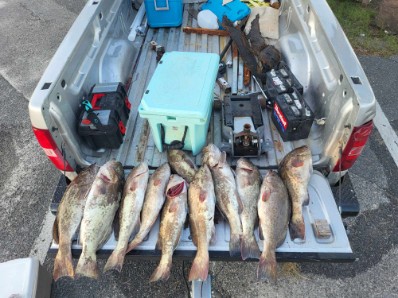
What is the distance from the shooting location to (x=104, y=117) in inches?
113

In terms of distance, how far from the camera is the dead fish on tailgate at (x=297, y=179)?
236 centimetres

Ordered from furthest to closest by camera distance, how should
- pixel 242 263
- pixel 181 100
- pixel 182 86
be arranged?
pixel 242 263
pixel 182 86
pixel 181 100

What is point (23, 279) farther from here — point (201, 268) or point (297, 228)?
point (297, 228)

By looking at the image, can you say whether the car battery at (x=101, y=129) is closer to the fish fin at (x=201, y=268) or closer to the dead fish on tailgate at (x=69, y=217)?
the dead fish on tailgate at (x=69, y=217)

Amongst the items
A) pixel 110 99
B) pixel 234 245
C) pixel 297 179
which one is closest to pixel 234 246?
pixel 234 245

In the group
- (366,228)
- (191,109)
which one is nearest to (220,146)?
(191,109)

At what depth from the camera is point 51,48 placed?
6.61 meters

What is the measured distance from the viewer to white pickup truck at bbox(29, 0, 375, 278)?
2291 millimetres

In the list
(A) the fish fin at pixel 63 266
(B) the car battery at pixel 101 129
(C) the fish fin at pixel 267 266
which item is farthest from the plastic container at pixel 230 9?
(A) the fish fin at pixel 63 266

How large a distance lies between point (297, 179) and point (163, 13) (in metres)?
3.24

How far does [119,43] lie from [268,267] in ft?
9.91

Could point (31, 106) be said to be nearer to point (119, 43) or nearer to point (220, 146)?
point (220, 146)

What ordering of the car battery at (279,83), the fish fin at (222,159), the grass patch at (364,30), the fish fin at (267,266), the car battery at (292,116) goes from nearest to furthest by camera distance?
the fish fin at (267,266), the fish fin at (222,159), the car battery at (292,116), the car battery at (279,83), the grass patch at (364,30)

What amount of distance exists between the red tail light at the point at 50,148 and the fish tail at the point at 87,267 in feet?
2.54
